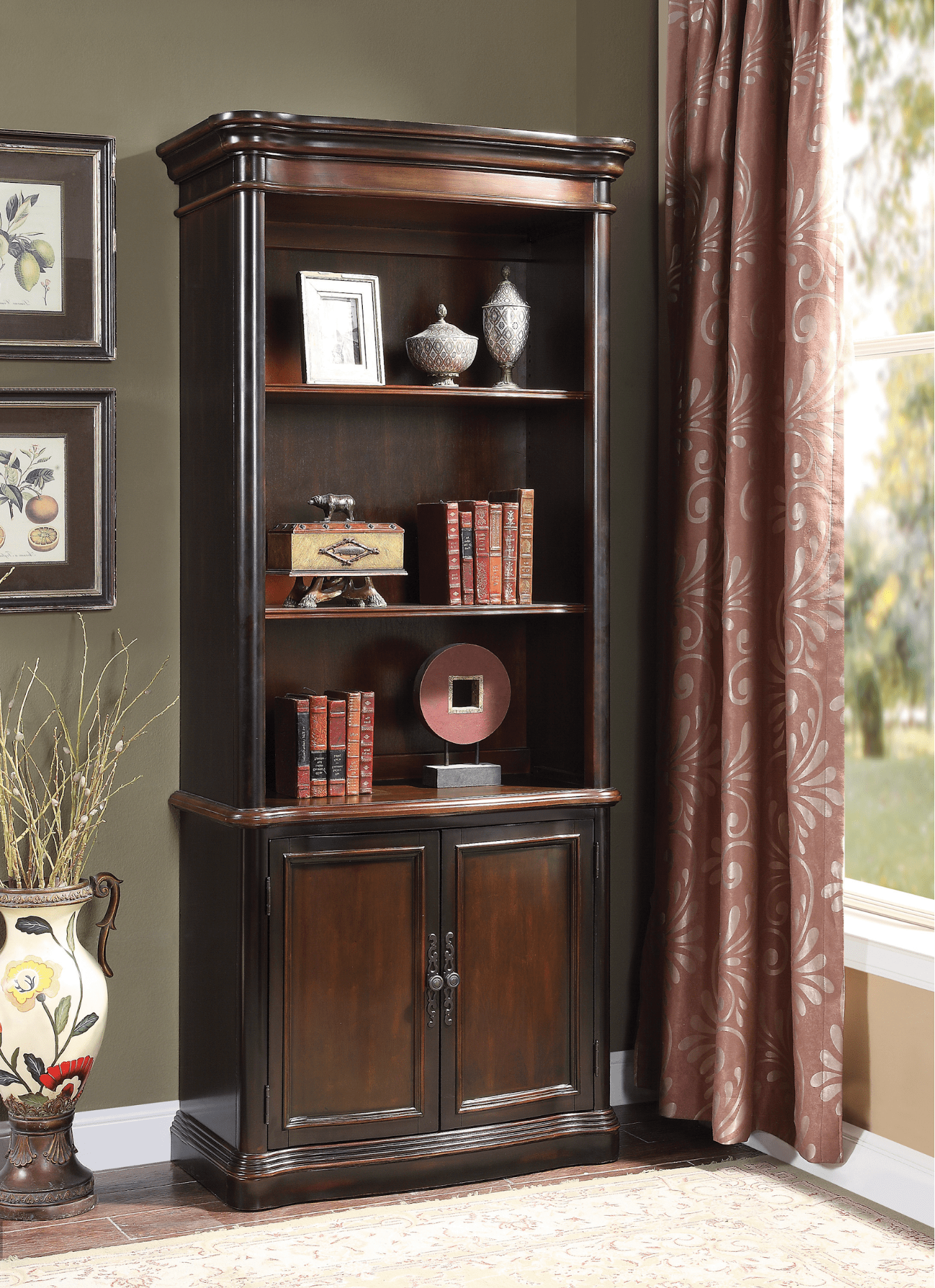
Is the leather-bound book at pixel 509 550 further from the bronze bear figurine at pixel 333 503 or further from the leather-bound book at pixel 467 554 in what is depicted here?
the bronze bear figurine at pixel 333 503

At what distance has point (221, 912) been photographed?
3.21m

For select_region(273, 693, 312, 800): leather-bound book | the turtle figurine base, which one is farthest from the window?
the turtle figurine base

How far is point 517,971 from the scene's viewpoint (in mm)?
3303

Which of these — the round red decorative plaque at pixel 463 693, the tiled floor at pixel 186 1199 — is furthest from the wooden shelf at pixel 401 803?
the tiled floor at pixel 186 1199

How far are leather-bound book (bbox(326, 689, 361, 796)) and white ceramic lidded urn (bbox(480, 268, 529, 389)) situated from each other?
802 millimetres

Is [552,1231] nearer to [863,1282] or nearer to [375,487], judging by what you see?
[863,1282]

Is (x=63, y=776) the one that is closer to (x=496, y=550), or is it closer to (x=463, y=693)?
(x=463, y=693)

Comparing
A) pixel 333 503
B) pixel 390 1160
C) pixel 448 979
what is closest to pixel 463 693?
pixel 333 503

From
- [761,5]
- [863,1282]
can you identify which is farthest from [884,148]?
[863,1282]

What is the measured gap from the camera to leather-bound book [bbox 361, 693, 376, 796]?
10.8 ft

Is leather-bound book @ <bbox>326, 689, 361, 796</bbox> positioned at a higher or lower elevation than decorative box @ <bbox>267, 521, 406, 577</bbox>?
lower

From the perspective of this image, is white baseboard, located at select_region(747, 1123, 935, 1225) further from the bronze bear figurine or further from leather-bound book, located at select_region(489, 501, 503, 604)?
the bronze bear figurine

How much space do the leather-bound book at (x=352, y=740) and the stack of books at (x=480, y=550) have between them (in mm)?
314

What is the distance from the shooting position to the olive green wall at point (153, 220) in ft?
10.8
